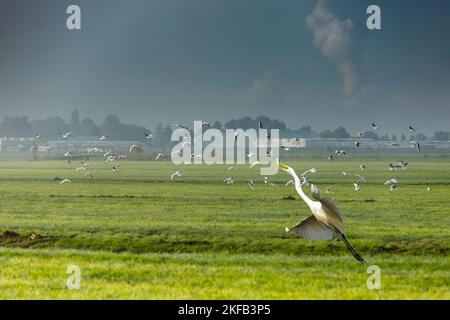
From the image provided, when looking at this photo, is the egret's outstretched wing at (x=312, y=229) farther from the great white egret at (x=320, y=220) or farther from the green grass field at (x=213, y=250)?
the green grass field at (x=213, y=250)

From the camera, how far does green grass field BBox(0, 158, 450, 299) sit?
13906mm

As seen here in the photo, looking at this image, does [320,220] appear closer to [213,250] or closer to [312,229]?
[312,229]

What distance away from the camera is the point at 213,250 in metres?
21.4

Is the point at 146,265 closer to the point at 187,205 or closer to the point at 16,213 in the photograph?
the point at 16,213

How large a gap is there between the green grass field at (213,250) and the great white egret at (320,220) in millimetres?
1113

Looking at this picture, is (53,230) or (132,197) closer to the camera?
(53,230)

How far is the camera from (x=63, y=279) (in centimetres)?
1508

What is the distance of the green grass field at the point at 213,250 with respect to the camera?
1391cm

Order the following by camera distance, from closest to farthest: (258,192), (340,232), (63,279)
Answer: (340,232) < (63,279) < (258,192)

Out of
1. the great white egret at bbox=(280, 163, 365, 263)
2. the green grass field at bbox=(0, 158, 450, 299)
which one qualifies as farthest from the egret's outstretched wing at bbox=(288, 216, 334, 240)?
the green grass field at bbox=(0, 158, 450, 299)

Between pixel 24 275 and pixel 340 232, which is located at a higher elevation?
pixel 340 232
